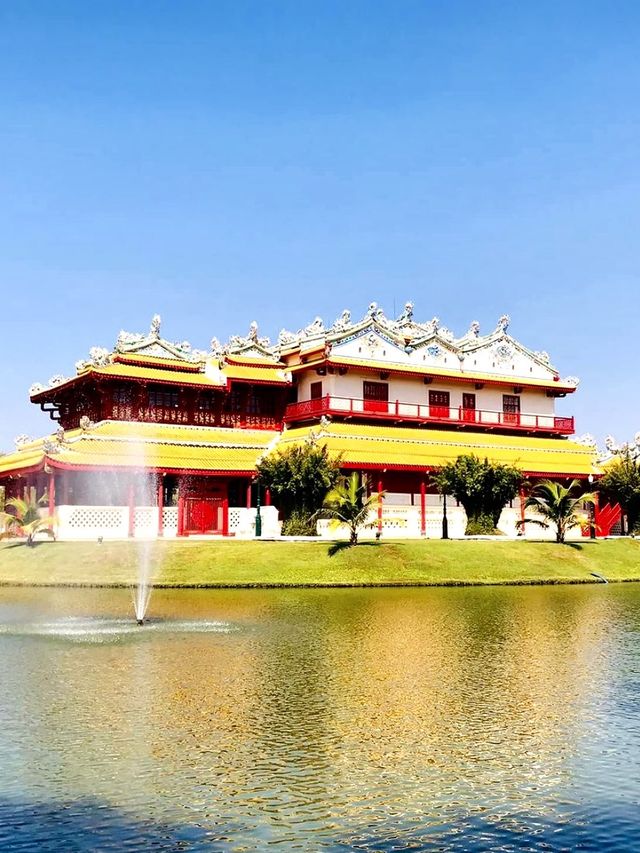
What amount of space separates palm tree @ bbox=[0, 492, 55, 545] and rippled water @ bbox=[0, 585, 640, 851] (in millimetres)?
19582

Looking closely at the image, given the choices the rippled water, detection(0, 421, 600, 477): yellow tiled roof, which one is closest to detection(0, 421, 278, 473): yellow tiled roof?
detection(0, 421, 600, 477): yellow tiled roof

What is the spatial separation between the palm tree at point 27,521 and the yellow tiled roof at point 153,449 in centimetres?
214

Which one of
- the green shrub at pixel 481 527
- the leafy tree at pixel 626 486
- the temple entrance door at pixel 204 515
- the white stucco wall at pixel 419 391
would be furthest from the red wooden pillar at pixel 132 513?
the leafy tree at pixel 626 486

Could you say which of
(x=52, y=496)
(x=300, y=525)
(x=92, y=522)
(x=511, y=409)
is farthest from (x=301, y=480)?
(x=511, y=409)

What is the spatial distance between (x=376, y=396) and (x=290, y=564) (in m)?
19.7

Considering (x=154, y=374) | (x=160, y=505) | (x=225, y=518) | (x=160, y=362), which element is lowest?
(x=225, y=518)

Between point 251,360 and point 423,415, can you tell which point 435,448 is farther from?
point 251,360

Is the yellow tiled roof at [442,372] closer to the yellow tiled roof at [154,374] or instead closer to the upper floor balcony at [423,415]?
the upper floor balcony at [423,415]

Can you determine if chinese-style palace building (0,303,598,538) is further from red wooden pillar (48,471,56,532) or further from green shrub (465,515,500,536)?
green shrub (465,515,500,536)

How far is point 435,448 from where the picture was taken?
2238 inches

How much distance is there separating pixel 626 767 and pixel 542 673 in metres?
6.68

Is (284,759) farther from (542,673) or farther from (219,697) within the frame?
(542,673)

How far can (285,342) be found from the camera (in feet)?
212

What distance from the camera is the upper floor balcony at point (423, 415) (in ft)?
187
